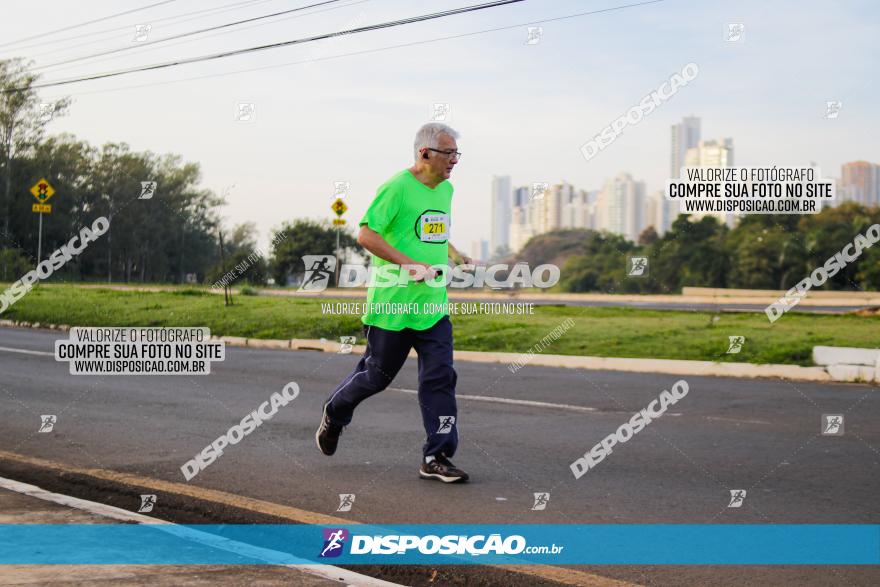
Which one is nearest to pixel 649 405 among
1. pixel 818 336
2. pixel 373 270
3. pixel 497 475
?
pixel 497 475

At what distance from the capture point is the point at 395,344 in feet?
19.4

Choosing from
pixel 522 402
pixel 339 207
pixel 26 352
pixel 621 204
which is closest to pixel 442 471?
pixel 522 402

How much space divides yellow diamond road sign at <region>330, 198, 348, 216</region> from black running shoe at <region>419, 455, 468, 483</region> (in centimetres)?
2330

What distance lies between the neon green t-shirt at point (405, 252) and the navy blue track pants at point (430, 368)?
0.08 metres

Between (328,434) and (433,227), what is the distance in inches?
56.9

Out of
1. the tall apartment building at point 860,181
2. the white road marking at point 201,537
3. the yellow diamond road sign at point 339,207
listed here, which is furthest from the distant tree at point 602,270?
the white road marking at point 201,537

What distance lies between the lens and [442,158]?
19.2 ft

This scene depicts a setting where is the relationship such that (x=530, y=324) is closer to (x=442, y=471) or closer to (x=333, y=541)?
(x=442, y=471)

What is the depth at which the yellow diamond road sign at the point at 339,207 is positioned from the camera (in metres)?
29.0

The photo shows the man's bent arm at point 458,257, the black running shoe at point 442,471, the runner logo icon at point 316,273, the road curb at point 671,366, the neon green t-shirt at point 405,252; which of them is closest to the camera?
the neon green t-shirt at point 405,252

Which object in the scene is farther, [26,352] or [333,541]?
[26,352]

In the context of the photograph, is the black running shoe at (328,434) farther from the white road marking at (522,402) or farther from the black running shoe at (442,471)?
the white road marking at (522,402)

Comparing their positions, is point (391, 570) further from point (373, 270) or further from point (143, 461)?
point (143, 461)

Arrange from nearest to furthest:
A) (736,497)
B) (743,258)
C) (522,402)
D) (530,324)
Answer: (736,497) < (522,402) < (530,324) < (743,258)
